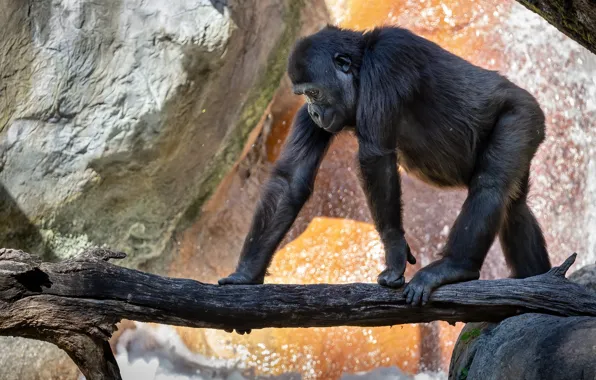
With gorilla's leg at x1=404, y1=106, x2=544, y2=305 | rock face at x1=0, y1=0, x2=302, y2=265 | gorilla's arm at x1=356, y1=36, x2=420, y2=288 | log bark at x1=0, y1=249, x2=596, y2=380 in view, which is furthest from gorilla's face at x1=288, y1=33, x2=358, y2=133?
rock face at x1=0, y1=0, x2=302, y2=265

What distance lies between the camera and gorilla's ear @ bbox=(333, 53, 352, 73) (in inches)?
187

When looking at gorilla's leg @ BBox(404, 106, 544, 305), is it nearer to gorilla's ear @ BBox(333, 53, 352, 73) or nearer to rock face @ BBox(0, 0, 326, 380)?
gorilla's ear @ BBox(333, 53, 352, 73)

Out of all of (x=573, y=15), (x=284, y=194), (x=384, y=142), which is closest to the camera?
(x=573, y=15)

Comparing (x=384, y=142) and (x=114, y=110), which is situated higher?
(x=384, y=142)

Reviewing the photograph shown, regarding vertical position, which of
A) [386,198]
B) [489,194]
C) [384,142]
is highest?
[384,142]

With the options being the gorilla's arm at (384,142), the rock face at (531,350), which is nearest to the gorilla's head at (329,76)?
the gorilla's arm at (384,142)

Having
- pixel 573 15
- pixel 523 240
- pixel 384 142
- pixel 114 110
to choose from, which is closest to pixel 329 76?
pixel 384 142

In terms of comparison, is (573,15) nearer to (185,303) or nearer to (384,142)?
(384,142)

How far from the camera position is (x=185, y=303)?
3836 mm

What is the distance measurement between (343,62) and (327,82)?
0.16 metres

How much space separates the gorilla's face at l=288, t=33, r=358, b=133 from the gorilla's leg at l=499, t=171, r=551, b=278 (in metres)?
1.22

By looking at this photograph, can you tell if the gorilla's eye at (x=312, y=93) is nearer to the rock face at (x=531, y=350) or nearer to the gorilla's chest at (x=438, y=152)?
the gorilla's chest at (x=438, y=152)

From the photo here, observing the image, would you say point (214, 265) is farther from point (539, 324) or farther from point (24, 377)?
point (539, 324)

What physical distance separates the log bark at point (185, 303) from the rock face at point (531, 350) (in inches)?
6.2
